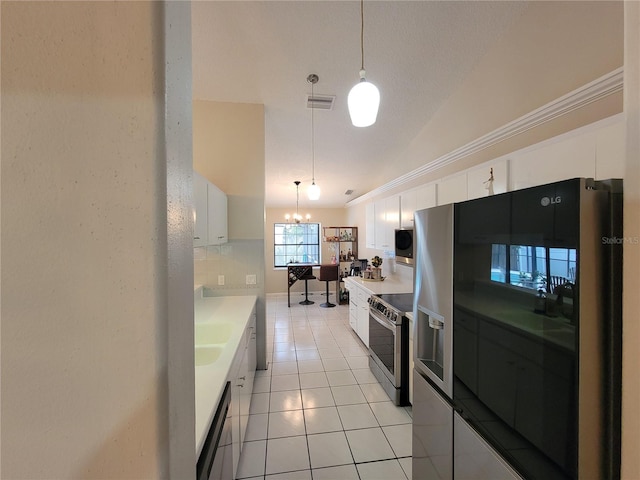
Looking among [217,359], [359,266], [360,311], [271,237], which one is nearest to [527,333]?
[217,359]

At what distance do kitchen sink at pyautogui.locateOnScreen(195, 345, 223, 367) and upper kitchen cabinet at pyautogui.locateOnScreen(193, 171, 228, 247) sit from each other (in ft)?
2.52

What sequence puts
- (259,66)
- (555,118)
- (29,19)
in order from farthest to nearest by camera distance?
(259,66) → (555,118) → (29,19)

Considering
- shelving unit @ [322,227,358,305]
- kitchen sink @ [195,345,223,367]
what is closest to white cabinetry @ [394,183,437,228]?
kitchen sink @ [195,345,223,367]

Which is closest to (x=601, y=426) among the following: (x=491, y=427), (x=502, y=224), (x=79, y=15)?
(x=491, y=427)

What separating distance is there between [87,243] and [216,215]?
206cm

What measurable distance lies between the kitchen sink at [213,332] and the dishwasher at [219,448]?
77 cm

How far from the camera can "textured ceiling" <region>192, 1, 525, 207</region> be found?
1968 mm

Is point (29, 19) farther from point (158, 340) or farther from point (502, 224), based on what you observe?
point (502, 224)

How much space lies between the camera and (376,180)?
201 inches

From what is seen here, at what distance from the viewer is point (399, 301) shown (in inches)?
112

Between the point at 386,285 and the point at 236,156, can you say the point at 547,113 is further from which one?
the point at 236,156

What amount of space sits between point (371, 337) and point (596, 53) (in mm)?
2939

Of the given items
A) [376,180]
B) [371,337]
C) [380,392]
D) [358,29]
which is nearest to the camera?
[358,29]

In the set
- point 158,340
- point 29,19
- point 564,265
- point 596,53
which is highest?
point 596,53
